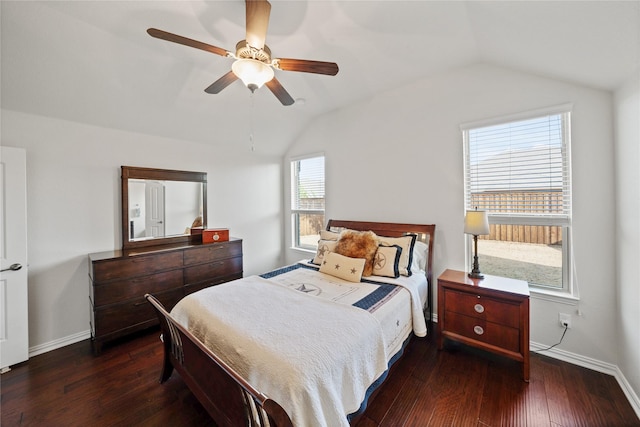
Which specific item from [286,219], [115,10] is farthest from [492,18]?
[286,219]

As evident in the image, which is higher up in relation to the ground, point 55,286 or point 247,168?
point 247,168

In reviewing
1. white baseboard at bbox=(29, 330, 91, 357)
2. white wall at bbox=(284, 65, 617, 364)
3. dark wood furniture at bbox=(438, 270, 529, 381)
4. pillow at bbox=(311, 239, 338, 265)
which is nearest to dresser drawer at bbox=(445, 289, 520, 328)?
dark wood furniture at bbox=(438, 270, 529, 381)

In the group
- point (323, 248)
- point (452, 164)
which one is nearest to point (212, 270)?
point (323, 248)

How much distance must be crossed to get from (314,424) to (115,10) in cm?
290

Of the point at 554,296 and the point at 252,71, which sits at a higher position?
the point at 252,71

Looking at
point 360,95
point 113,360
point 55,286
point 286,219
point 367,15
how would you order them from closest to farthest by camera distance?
point 367,15
point 113,360
point 55,286
point 360,95
point 286,219

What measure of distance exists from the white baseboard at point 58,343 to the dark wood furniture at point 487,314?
372 cm

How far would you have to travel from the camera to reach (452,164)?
2.77m

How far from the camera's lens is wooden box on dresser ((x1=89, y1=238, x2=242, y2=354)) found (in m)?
2.39

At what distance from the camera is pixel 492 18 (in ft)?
5.86

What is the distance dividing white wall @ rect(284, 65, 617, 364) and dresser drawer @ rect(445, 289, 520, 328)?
1.89 feet

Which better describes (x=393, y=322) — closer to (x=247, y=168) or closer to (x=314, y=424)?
(x=314, y=424)

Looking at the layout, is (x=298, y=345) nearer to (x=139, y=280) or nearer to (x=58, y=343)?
(x=139, y=280)

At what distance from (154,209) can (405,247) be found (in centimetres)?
313
